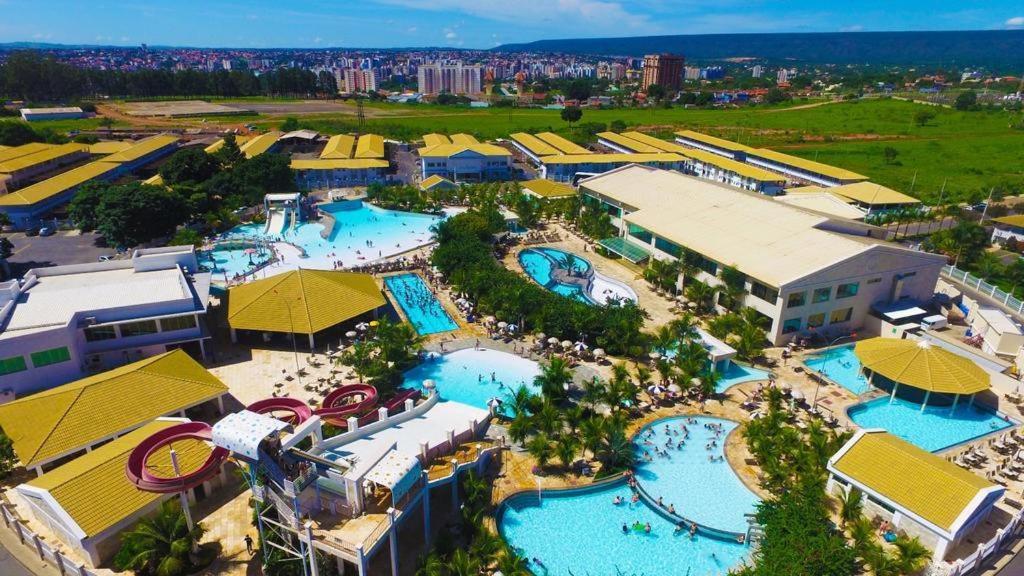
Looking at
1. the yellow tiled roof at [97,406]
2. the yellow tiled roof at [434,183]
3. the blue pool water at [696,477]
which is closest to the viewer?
the blue pool water at [696,477]

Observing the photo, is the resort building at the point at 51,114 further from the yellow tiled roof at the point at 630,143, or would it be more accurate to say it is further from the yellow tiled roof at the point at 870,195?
the yellow tiled roof at the point at 870,195

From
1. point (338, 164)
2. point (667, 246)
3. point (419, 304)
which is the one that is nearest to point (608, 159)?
point (338, 164)

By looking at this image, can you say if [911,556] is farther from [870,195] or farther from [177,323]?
[870,195]

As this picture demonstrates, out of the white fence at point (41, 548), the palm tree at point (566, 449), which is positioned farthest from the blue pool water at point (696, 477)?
the white fence at point (41, 548)

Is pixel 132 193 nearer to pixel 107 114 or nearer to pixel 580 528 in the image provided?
pixel 580 528

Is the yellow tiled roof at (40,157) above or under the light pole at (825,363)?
above

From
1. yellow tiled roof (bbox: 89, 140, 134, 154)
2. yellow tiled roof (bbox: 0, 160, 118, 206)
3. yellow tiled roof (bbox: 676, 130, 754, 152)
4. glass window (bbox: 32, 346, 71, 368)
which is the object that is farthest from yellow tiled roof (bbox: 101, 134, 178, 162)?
yellow tiled roof (bbox: 676, 130, 754, 152)

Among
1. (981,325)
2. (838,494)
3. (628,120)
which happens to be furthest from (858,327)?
(628,120)
